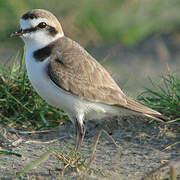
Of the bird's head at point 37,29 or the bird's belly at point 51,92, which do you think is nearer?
the bird's belly at point 51,92

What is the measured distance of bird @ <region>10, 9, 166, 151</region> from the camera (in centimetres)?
373

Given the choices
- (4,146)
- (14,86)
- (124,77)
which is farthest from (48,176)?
(124,77)

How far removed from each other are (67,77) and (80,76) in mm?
144

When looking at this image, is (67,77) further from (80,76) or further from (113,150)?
(113,150)

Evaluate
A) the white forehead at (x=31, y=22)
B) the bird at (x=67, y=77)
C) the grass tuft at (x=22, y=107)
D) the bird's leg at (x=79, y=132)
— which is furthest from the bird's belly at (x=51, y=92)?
the grass tuft at (x=22, y=107)

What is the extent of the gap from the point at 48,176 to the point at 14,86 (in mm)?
1561

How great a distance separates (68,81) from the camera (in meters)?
3.77

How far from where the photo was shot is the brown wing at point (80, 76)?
376 centimetres

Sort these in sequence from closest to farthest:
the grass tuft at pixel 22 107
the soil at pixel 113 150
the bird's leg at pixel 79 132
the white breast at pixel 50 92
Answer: the soil at pixel 113 150
the white breast at pixel 50 92
the bird's leg at pixel 79 132
the grass tuft at pixel 22 107

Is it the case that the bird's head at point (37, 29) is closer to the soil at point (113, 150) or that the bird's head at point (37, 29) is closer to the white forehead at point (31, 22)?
the white forehead at point (31, 22)

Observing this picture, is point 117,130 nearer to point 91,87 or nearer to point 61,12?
point 91,87

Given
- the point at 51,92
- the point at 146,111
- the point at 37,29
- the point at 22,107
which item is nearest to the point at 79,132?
the point at 51,92

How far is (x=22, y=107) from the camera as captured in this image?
4484mm

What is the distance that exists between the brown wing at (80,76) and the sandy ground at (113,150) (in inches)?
17.2
